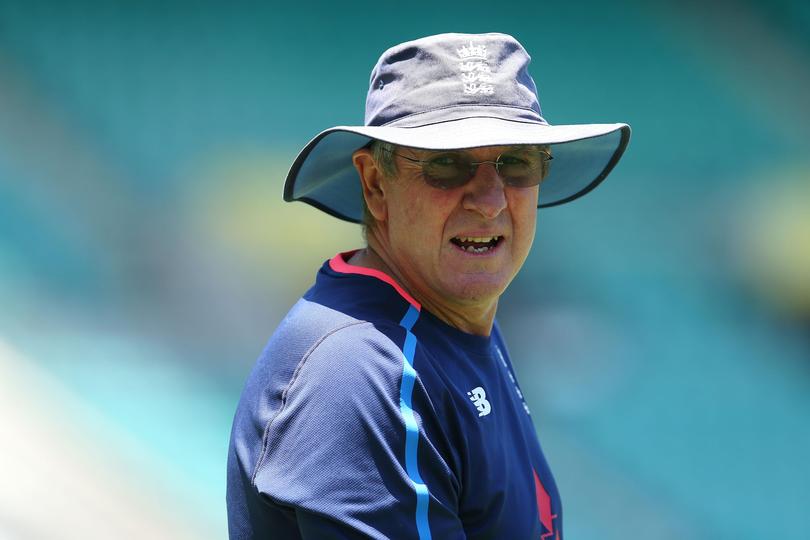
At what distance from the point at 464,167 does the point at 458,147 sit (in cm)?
13

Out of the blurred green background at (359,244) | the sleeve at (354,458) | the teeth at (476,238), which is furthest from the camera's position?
the blurred green background at (359,244)

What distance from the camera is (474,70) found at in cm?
161

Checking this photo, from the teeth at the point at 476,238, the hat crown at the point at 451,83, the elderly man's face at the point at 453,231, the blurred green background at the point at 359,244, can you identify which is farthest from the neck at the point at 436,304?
the blurred green background at the point at 359,244

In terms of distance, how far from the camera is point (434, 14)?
4160 mm

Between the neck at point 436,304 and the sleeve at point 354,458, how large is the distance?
0.27 m

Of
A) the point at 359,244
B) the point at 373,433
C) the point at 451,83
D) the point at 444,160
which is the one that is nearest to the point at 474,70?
the point at 451,83

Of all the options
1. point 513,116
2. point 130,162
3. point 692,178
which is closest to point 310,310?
point 513,116

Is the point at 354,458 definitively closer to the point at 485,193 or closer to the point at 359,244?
the point at 485,193

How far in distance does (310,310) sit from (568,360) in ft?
8.09

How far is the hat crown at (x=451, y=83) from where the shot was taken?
5.22 feet

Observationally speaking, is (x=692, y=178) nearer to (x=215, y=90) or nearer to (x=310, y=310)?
(x=215, y=90)

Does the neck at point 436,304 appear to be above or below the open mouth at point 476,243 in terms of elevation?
below

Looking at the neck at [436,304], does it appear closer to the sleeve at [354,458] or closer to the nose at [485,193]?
the nose at [485,193]

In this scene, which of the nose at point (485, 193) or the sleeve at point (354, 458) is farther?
the nose at point (485, 193)
